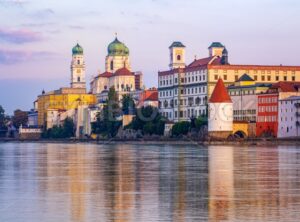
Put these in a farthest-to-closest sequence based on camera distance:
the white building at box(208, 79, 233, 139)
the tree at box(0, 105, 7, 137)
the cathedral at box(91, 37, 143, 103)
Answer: the tree at box(0, 105, 7, 137) < the cathedral at box(91, 37, 143, 103) < the white building at box(208, 79, 233, 139)

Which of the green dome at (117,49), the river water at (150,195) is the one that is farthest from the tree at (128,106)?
the river water at (150,195)

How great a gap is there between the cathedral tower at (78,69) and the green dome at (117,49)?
15805mm

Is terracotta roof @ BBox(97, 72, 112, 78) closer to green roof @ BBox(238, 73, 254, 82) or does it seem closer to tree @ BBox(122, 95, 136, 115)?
tree @ BBox(122, 95, 136, 115)

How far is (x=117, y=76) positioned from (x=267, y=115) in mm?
58927

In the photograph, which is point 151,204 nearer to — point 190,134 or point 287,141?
point 287,141

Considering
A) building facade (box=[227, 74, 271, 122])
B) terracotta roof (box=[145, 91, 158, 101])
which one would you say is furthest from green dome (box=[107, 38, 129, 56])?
building facade (box=[227, 74, 271, 122])

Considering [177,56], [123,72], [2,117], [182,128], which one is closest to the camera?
[182,128]

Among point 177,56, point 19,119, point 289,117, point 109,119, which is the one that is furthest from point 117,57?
point 289,117

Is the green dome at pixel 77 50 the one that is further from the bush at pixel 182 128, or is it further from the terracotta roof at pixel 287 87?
the terracotta roof at pixel 287 87

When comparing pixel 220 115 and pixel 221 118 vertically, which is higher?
pixel 220 115

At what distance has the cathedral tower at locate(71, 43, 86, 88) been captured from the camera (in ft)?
579

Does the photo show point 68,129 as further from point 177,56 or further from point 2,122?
point 2,122

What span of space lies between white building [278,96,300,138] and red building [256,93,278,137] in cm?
98

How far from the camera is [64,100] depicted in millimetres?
166625
